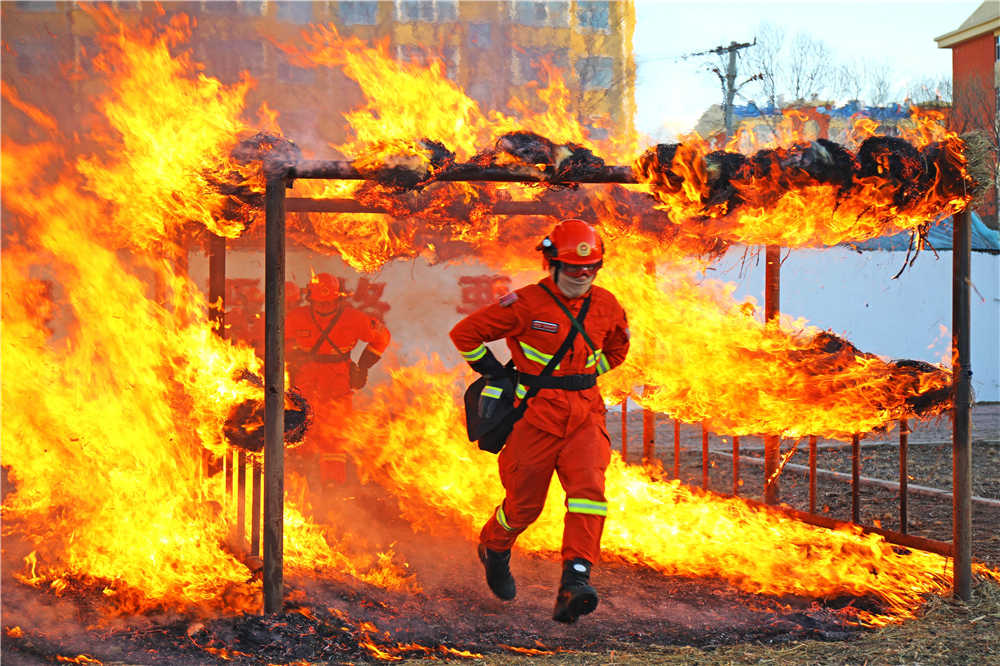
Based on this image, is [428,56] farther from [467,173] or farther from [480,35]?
[467,173]

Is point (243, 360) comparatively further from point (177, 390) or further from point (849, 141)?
point (849, 141)

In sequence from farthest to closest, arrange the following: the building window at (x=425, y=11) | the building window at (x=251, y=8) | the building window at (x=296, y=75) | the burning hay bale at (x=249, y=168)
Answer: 1. the building window at (x=425, y=11)
2. the building window at (x=251, y=8)
3. the building window at (x=296, y=75)
4. the burning hay bale at (x=249, y=168)

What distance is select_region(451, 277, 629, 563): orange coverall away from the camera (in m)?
4.99

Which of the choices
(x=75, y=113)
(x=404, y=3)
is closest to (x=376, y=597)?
(x=75, y=113)

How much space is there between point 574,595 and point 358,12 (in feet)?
45.2

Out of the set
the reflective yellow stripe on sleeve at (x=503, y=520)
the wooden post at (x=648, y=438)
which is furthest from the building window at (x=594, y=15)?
the reflective yellow stripe on sleeve at (x=503, y=520)

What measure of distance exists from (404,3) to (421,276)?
631 centimetres

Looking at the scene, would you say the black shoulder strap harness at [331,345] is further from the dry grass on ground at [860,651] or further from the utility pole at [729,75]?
the utility pole at [729,75]

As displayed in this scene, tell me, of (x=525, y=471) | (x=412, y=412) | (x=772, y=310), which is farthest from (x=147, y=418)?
(x=772, y=310)

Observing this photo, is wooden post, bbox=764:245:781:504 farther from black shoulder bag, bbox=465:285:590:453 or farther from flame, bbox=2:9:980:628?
black shoulder bag, bbox=465:285:590:453

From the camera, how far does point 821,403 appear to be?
6.45 meters

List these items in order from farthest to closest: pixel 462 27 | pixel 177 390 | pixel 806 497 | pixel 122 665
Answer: pixel 462 27, pixel 806 497, pixel 177 390, pixel 122 665

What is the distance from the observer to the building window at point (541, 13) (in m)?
16.2

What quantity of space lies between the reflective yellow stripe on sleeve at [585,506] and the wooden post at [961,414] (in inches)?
95.4
